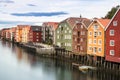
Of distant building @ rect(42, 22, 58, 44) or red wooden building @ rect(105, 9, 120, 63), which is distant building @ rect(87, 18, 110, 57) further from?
distant building @ rect(42, 22, 58, 44)

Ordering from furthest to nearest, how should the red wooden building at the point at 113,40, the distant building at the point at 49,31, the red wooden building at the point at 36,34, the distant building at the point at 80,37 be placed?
the red wooden building at the point at 36,34 < the distant building at the point at 49,31 < the distant building at the point at 80,37 < the red wooden building at the point at 113,40

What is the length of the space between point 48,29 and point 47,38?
11.3 feet

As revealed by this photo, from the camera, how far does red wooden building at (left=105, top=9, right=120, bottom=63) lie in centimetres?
5353

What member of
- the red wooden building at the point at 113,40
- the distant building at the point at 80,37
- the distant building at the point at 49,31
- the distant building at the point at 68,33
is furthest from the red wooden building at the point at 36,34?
the red wooden building at the point at 113,40

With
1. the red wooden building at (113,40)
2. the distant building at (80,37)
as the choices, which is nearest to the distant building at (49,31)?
the distant building at (80,37)

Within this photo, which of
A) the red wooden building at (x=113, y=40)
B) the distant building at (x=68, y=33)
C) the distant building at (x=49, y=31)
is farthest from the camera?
the distant building at (x=49, y=31)

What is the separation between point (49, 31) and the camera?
10375cm

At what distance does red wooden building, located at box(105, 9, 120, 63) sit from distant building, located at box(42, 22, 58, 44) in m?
41.8

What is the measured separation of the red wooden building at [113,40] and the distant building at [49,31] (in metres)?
41.8

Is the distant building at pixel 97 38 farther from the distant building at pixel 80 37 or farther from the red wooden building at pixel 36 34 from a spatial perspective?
the red wooden building at pixel 36 34

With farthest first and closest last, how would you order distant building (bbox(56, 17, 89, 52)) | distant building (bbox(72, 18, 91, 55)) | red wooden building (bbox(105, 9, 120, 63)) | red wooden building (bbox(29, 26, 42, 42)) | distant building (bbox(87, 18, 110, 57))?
red wooden building (bbox(29, 26, 42, 42)), distant building (bbox(56, 17, 89, 52)), distant building (bbox(72, 18, 91, 55)), distant building (bbox(87, 18, 110, 57)), red wooden building (bbox(105, 9, 120, 63))

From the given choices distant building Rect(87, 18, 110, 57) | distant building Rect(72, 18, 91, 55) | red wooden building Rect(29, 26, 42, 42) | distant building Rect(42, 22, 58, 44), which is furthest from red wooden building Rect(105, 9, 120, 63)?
red wooden building Rect(29, 26, 42, 42)

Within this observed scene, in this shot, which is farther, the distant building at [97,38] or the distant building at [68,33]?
the distant building at [68,33]

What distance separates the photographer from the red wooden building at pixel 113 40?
53531mm
